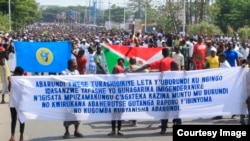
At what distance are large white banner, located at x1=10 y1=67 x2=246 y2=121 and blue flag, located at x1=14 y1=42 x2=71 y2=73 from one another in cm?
552

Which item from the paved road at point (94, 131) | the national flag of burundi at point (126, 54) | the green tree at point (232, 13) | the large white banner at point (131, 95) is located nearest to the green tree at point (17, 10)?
the green tree at point (232, 13)

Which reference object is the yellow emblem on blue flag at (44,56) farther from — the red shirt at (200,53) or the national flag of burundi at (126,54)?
the red shirt at (200,53)

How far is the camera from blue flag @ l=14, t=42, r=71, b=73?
16.7 meters

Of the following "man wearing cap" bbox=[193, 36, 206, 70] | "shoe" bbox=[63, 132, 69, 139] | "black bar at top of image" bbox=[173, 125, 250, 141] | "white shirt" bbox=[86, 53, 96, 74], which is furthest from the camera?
"man wearing cap" bbox=[193, 36, 206, 70]

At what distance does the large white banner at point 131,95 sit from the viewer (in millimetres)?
11133

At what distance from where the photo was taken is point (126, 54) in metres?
16.0

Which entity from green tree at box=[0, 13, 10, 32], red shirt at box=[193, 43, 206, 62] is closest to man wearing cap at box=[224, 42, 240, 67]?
red shirt at box=[193, 43, 206, 62]

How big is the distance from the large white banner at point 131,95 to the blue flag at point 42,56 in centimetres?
552

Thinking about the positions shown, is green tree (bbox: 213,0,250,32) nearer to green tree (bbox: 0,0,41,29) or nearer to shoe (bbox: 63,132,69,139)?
green tree (bbox: 0,0,41,29)

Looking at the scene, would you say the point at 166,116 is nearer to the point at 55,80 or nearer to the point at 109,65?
the point at 55,80

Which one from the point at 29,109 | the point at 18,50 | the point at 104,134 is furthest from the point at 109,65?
the point at 29,109

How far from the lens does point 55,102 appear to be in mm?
11219

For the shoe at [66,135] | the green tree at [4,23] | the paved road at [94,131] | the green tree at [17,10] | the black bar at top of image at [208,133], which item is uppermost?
the green tree at [17,10]

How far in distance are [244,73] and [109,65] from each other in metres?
5.11
